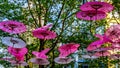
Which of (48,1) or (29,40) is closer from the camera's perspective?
(48,1)

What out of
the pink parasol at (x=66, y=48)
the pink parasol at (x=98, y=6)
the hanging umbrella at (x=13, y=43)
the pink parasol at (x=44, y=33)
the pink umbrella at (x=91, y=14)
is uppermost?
the pink parasol at (x=98, y=6)

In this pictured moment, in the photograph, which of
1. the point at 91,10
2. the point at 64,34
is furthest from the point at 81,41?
the point at 91,10

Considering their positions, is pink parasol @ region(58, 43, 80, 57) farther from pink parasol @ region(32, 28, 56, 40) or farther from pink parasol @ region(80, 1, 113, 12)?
pink parasol @ region(80, 1, 113, 12)

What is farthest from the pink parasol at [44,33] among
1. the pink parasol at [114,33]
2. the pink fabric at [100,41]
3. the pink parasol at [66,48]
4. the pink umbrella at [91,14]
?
the pink parasol at [114,33]

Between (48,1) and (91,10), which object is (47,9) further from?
(91,10)

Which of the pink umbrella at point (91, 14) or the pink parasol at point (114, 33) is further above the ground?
the pink umbrella at point (91, 14)

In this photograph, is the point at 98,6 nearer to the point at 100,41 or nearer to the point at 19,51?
the point at 100,41

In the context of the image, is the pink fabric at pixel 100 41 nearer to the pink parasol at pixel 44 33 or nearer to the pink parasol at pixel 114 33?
the pink parasol at pixel 114 33

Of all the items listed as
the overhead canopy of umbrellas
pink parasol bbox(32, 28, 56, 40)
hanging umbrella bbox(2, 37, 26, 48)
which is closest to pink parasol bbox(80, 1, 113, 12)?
the overhead canopy of umbrellas

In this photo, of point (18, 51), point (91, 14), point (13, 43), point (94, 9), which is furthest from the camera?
point (18, 51)

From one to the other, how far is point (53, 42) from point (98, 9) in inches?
373

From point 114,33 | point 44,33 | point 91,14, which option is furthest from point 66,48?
point 114,33

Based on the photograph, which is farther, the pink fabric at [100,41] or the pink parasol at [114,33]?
the pink parasol at [114,33]

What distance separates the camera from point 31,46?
14078 mm
